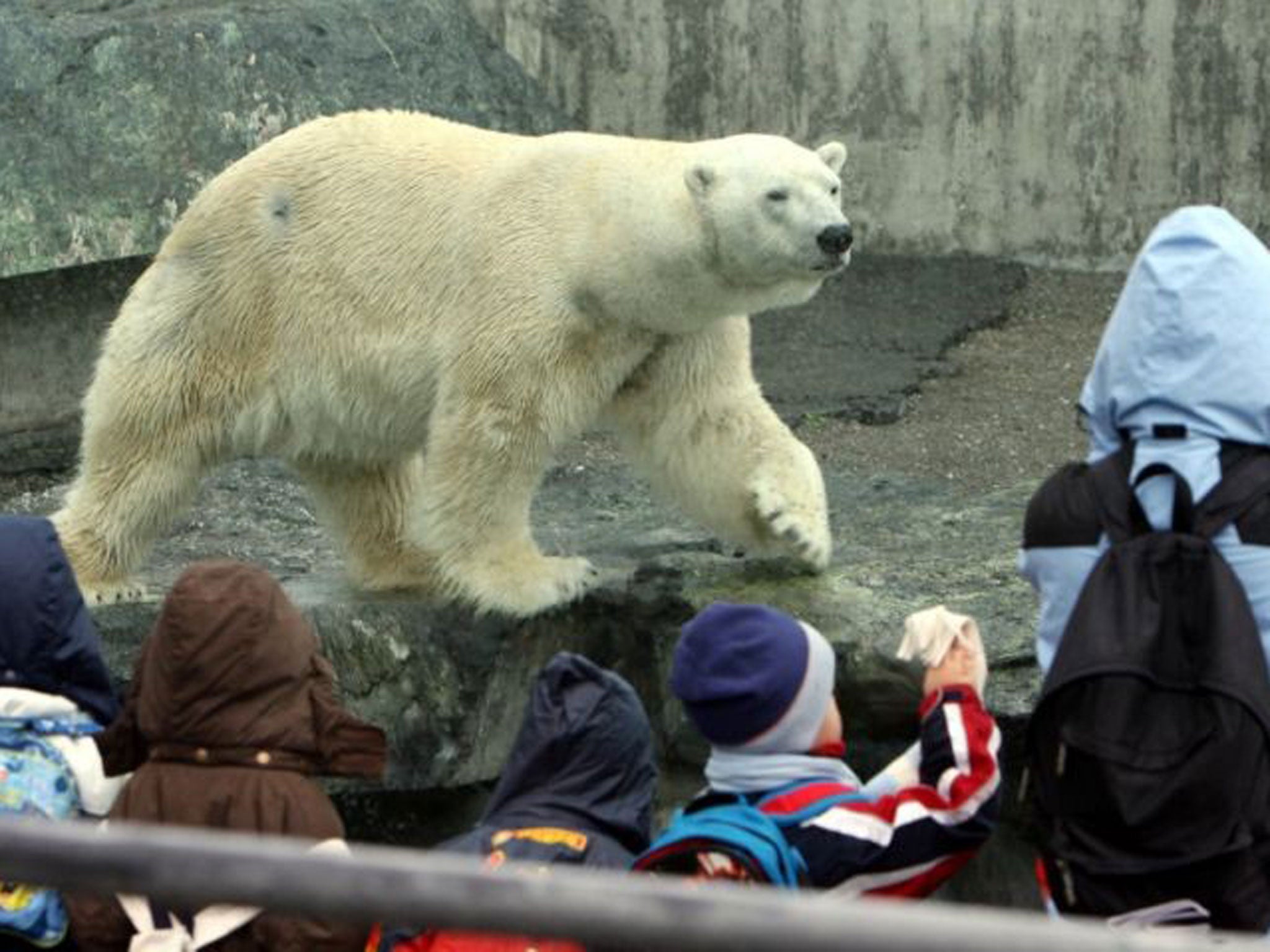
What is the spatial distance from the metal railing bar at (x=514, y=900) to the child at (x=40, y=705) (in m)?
1.86

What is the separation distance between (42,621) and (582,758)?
0.78 metres

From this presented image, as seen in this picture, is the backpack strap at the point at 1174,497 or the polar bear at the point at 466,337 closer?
the backpack strap at the point at 1174,497

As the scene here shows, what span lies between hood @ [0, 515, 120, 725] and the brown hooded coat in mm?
184

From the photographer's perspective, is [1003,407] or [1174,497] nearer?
[1174,497]

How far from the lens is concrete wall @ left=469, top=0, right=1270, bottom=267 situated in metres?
10.0

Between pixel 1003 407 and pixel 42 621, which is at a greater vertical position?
pixel 42 621

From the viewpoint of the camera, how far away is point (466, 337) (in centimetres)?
489

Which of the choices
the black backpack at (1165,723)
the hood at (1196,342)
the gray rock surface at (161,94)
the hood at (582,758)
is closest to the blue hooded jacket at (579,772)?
the hood at (582,758)

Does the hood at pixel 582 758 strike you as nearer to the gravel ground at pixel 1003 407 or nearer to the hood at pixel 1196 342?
the hood at pixel 1196 342

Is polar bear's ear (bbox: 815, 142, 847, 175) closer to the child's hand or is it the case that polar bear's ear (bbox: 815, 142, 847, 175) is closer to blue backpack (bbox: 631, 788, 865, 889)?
the child's hand

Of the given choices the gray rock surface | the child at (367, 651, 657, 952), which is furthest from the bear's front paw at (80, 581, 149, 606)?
the gray rock surface

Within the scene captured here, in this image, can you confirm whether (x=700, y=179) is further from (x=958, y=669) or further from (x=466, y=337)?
(x=958, y=669)

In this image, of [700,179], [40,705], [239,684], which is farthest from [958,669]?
[700,179]

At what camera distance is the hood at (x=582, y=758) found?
10.3 feet
